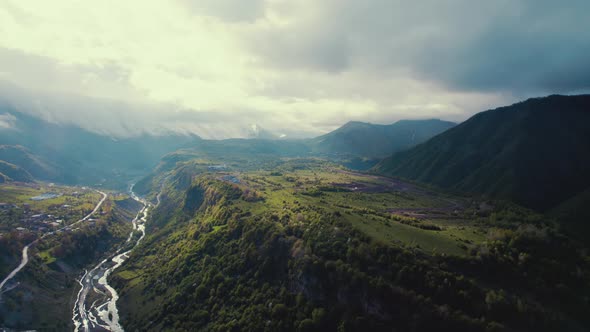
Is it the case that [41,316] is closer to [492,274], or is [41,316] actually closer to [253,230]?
[253,230]

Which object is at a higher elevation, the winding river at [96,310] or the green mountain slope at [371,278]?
the green mountain slope at [371,278]

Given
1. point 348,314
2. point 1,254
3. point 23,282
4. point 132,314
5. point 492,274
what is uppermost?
point 492,274

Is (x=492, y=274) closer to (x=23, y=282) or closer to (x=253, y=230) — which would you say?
(x=253, y=230)

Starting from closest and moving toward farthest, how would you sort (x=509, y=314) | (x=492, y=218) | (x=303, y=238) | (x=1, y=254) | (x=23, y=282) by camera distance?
1. (x=509, y=314)
2. (x=303, y=238)
3. (x=492, y=218)
4. (x=23, y=282)
5. (x=1, y=254)

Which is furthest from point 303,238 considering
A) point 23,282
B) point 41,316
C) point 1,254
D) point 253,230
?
point 1,254

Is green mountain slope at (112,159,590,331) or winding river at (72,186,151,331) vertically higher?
green mountain slope at (112,159,590,331)

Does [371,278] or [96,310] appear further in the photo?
[96,310]

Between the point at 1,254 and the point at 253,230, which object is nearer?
the point at 253,230

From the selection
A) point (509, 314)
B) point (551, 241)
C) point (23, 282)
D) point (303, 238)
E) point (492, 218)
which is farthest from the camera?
point (23, 282)

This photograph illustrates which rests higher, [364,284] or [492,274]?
[492,274]

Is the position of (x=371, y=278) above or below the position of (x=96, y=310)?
above

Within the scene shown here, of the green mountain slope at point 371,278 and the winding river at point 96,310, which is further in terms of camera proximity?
the winding river at point 96,310
